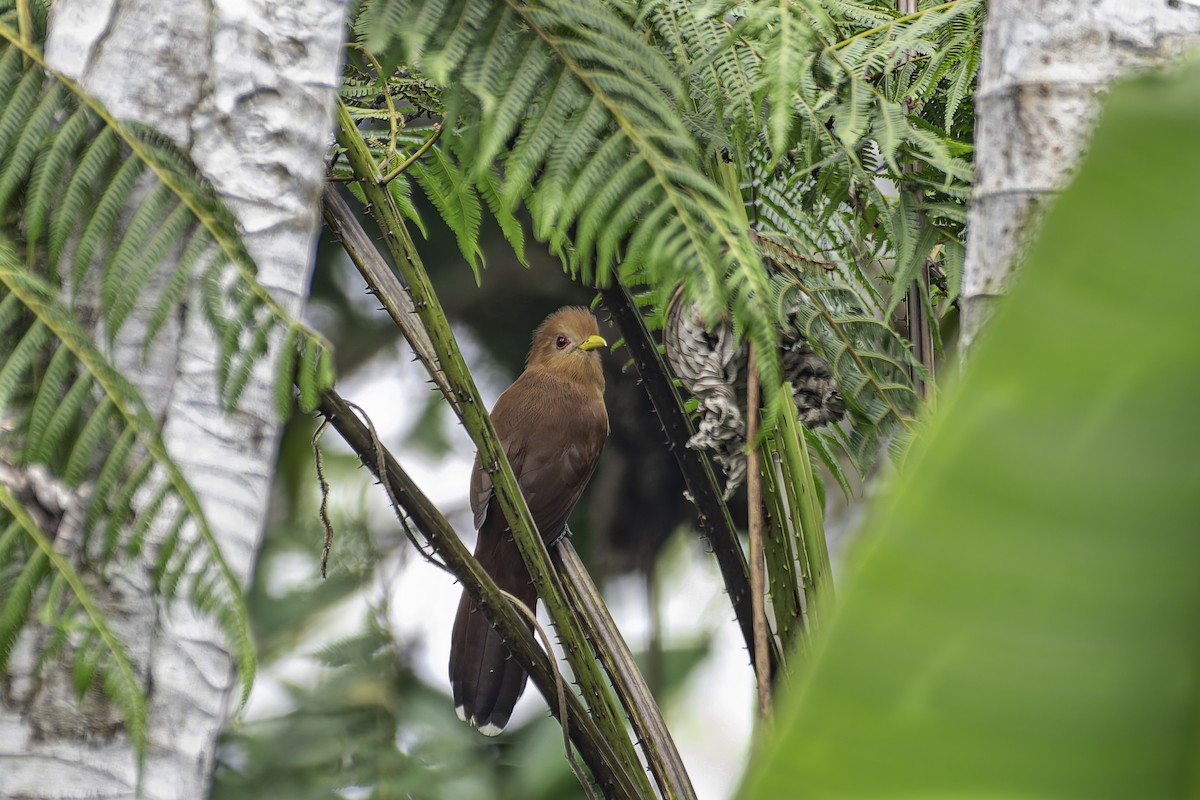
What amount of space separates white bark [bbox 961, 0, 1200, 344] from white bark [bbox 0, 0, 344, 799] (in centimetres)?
41

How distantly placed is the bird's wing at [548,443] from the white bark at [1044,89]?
1.20 m

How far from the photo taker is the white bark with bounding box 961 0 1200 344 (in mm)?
635

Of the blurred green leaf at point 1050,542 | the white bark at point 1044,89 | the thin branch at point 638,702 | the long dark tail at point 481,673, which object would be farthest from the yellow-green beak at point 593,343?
the blurred green leaf at point 1050,542

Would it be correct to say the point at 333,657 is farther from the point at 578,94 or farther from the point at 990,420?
the point at 990,420

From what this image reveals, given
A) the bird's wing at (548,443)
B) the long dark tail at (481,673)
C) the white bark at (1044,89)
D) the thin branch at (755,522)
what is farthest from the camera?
the bird's wing at (548,443)

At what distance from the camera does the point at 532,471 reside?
6.28 ft

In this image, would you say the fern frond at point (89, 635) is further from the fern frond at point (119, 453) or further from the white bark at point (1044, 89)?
the white bark at point (1044, 89)

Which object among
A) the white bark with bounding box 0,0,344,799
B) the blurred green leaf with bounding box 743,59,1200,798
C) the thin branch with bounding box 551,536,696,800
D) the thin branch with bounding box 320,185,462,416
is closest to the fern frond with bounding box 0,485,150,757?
the white bark with bounding box 0,0,344,799

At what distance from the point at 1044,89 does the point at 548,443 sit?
4.52ft

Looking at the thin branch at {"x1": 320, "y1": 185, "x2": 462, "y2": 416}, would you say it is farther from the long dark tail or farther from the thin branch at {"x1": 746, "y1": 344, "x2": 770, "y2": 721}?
the long dark tail

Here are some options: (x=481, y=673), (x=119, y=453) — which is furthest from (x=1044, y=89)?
(x=481, y=673)

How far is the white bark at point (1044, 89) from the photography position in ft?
2.08

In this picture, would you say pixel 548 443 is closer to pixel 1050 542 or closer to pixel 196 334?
pixel 196 334

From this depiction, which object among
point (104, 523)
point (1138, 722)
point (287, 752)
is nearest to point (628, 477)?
point (287, 752)
